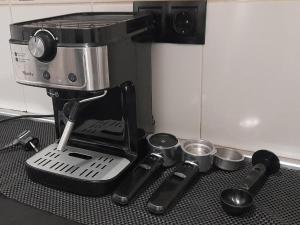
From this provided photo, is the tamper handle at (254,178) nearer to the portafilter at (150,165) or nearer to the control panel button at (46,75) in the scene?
the portafilter at (150,165)

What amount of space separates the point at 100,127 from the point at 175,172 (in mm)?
168

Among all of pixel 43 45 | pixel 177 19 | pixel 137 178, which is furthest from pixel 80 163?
pixel 177 19

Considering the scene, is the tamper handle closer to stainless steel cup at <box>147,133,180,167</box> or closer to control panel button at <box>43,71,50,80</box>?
stainless steel cup at <box>147,133,180,167</box>

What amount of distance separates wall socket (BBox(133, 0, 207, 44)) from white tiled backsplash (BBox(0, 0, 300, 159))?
17mm

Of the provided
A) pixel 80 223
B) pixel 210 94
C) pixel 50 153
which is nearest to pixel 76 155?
pixel 50 153

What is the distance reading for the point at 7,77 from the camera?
3.04 ft

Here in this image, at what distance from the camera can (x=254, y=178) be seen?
58cm

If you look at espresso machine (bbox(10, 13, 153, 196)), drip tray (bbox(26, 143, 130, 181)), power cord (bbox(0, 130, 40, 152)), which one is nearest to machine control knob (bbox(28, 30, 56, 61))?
espresso machine (bbox(10, 13, 153, 196))

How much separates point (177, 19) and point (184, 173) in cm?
30

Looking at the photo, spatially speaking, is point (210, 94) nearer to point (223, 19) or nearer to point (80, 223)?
point (223, 19)

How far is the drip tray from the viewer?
1.87ft

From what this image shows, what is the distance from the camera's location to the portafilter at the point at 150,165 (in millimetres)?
553

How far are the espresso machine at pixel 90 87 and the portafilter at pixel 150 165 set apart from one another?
0.06 feet

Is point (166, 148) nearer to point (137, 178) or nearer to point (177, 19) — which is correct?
point (137, 178)
